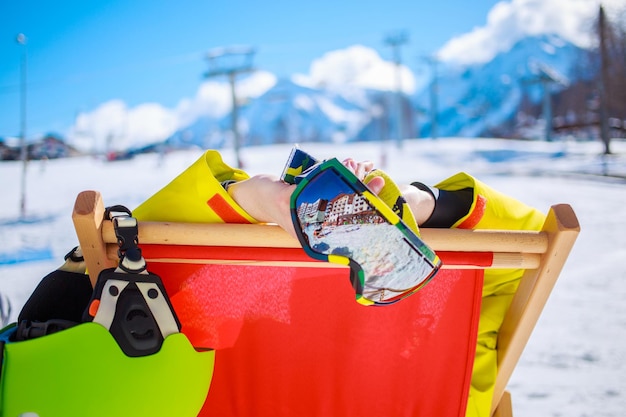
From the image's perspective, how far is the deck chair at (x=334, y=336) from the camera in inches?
43.0

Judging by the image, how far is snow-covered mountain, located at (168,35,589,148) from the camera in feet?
356

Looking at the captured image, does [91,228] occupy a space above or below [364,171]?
below

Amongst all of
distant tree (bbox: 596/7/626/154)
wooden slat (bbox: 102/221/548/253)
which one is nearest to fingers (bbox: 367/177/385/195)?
wooden slat (bbox: 102/221/548/253)

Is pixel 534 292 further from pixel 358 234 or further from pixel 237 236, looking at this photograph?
pixel 237 236

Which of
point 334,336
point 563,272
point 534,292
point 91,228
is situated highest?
point 91,228

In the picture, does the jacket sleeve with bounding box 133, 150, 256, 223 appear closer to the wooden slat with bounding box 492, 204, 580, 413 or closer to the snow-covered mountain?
the wooden slat with bounding box 492, 204, 580, 413

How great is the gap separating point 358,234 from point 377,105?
386 feet

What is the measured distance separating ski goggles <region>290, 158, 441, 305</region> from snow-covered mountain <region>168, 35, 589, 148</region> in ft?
322

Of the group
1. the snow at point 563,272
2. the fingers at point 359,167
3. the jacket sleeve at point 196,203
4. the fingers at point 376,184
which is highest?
the fingers at point 359,167

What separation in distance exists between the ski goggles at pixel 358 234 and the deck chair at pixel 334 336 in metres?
0.23

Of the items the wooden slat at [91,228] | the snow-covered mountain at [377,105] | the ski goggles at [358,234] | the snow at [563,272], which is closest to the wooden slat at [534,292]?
the ski goggles at [358,234]

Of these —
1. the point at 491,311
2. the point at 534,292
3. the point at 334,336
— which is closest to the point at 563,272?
the point at 491,311

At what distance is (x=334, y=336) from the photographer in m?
1.19

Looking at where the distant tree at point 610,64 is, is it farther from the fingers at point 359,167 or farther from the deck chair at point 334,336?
the fingers at point 359,167
